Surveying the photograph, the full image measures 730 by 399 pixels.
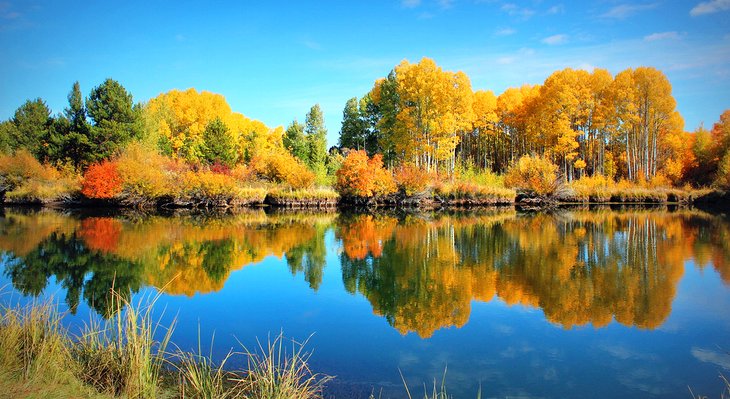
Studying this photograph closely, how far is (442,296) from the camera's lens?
8953 millimetres

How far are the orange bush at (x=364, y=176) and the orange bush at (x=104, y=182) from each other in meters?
14.5

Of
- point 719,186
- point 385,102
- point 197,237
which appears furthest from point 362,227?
point 719,186

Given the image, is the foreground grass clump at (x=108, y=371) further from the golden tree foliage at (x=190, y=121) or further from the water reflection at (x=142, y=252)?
the golden tree foliage at (x=190, y=121)

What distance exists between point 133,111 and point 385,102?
22.3 metres

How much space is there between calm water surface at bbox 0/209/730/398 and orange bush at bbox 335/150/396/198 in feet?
45.3

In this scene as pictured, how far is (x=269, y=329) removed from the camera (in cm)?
736

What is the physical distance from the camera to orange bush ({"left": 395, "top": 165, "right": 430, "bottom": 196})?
32.7 m

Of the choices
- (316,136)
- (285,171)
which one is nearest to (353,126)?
(316,136)

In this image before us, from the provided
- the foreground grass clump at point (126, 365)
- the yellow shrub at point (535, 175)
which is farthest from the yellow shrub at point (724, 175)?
the foreground grass clump at point (126, 365)

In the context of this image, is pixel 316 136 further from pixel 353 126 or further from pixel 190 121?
pixel 190 121

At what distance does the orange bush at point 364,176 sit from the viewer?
31703mm

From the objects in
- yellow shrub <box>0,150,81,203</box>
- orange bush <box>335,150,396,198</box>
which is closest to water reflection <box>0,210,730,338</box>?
orange bush <box>335,150,396,198</box>

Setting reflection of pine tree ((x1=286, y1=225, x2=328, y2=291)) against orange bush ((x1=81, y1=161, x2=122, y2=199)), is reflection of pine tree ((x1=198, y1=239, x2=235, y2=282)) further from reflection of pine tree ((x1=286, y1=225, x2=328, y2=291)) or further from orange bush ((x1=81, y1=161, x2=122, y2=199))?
orange bush ((x1=81, y1=161, x2=122, y2=199))

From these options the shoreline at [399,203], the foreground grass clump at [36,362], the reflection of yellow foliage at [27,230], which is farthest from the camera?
the shoreline at [399,203]
